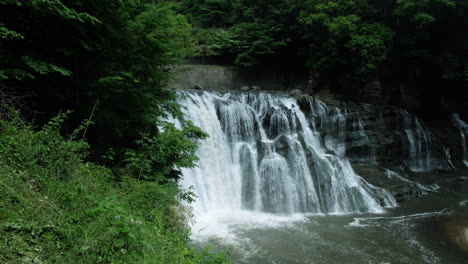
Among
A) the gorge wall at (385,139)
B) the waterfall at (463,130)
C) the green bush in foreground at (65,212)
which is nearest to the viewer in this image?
the green bush in foreground at (65,212)

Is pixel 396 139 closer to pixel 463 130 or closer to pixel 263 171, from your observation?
pixel 463 130

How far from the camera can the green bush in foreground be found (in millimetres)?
3006


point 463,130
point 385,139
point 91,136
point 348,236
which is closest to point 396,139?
point 385,139

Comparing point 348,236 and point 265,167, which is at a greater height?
point 265,167

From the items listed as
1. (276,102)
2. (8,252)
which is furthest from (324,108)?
(8,252)

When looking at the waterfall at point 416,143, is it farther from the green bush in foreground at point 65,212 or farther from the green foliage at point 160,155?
the green bush in foreground at point 65,212

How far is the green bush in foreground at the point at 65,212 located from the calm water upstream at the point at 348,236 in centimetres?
373

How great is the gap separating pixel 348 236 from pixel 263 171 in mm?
4161

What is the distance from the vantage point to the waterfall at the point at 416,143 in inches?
663

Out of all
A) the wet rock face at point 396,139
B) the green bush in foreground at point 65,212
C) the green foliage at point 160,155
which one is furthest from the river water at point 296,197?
the green bush in foreground at point 65,212

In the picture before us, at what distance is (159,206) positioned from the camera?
5.25 m

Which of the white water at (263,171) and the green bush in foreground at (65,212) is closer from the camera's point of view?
the green bush in foreground at (65,212)

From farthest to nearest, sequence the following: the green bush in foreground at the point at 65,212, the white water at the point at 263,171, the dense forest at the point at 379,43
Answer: the dense forest at the point at 379,43 < the white water at the point at 263,171 < the green bush in foreground at the point at 65,212

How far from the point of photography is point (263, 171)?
1241 centimetres
